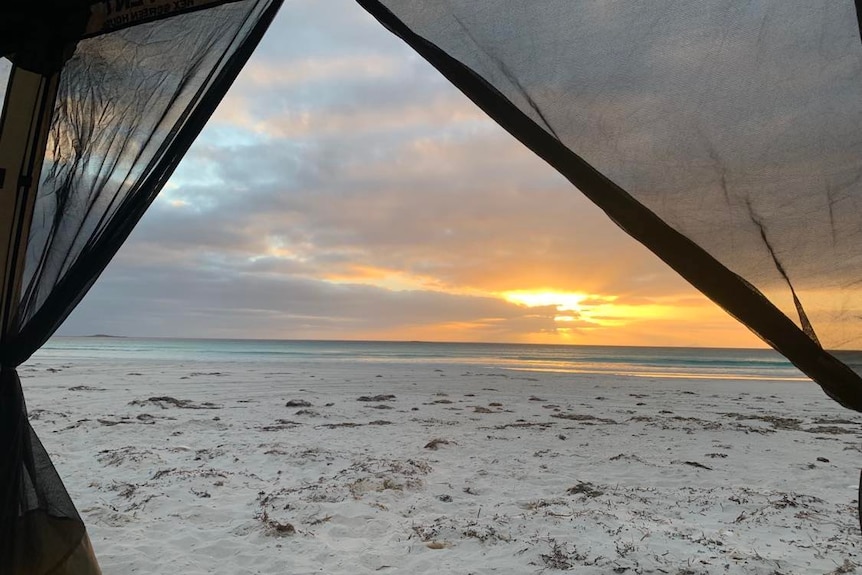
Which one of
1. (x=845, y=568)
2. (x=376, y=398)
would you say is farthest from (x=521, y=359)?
(x=845, y=568)

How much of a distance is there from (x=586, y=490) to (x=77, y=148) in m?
4.04

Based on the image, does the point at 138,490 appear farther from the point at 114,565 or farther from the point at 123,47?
the point at 123,47

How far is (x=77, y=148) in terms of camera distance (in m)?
2.35

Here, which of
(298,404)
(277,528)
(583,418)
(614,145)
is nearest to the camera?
(614,145)

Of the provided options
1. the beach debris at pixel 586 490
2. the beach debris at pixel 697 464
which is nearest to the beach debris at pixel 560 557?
the beach debris at pixel 586 490

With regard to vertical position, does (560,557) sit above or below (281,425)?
above

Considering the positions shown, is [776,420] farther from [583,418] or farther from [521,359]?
[521,359]

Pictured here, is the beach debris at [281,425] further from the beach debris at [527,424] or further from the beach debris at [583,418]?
the beach debris at [583,418]

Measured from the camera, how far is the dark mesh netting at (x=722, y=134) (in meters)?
1.32

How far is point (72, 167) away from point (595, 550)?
11.0 feet

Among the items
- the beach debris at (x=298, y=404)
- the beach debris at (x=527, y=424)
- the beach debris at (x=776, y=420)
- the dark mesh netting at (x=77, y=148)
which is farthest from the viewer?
the beach debris at (x=298, y=404)

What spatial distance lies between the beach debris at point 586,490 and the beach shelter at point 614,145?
2.90m

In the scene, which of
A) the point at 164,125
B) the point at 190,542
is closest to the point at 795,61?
the point at 164,125

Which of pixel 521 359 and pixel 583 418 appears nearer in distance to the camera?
pixel 583 418
